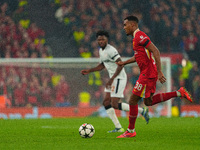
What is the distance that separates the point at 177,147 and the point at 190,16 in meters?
16.5

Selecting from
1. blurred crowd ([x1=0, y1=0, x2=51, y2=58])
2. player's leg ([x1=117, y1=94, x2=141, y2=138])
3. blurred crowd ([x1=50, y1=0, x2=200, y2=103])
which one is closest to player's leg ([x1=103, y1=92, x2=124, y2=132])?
player's leg ([x1=117, y1=94, x2=141, y2=138])

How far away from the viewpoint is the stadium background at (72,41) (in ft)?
51.4

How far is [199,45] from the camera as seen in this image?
1939cm

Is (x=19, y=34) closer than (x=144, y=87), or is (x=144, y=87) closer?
(x=144, y=87)

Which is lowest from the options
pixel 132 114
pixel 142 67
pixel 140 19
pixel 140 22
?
pixel 132 114

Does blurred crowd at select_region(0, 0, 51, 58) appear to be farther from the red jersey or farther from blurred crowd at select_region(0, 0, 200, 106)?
the red jersey

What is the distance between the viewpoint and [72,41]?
784 inches

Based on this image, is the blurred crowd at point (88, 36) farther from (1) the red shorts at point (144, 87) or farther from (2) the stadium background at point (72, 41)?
(1) the red shorts at point (144, 87)

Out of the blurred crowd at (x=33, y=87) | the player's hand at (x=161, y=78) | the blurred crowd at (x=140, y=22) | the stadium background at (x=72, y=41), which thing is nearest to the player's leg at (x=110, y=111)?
the player's hand at (x=161, y=78)

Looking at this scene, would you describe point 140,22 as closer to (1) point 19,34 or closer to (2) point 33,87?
(1) point 19,34

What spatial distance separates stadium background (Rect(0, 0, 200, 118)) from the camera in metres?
15.7

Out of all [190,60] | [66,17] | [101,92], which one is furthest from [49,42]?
[190,60]

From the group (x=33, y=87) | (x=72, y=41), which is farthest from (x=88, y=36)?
(x=33, y=87)

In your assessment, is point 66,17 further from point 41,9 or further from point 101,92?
point 101,92
